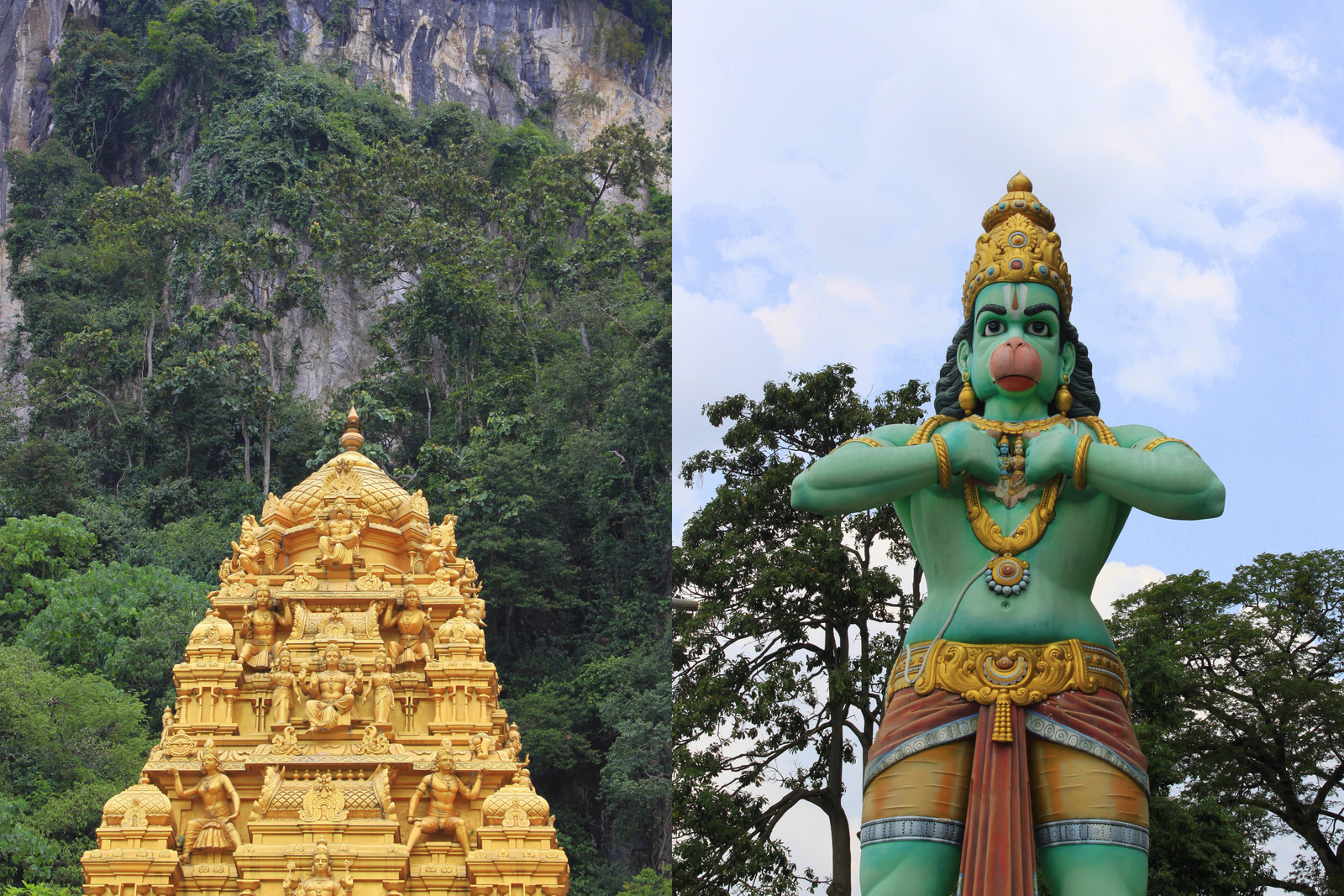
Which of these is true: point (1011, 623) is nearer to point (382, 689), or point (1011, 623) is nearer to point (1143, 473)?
point (1143, 473)

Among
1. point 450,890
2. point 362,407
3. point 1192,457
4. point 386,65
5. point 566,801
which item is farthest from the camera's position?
point 386,65

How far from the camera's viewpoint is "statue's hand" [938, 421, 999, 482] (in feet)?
17.9

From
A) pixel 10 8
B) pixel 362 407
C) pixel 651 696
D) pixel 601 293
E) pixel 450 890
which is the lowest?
pixel 450 890

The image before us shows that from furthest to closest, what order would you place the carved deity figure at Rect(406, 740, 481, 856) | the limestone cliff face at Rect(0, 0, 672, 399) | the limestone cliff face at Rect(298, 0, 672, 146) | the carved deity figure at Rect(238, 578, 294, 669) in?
the limestone cliff face at Rect(298, 0, 672, 146) < the limestone cliff face at Rect(0, 0, 672, 399) < the carved deity figure at Rect(238, 578, 294, 669) < the carved deity figure at Rect(406, 740, 481, 856)

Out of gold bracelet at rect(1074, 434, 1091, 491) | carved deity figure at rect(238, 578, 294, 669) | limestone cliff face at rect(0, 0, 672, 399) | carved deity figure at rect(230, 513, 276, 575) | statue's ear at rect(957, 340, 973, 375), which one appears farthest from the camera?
limestone cliff face at rect(0, 0, 672, 399)

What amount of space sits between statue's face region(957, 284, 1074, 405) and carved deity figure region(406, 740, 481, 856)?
5.79 meters

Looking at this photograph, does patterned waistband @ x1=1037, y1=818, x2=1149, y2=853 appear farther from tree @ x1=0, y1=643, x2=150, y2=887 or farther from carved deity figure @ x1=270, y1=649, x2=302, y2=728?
tree @ x1=0, y1=643, x2=150, y2=887

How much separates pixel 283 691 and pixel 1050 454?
266 inches

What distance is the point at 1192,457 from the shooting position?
5.27m

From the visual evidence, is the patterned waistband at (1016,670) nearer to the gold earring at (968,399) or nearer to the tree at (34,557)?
the gold earring at (968,399)

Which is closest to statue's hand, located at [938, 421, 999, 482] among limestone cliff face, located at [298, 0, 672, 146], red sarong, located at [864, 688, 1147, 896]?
red sarong, located at [864, 688, 1147, 896]

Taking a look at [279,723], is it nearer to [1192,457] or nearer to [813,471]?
[813,471]

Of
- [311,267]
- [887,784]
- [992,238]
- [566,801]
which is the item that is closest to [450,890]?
[566,801]

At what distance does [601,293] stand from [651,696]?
3967 millimetres
